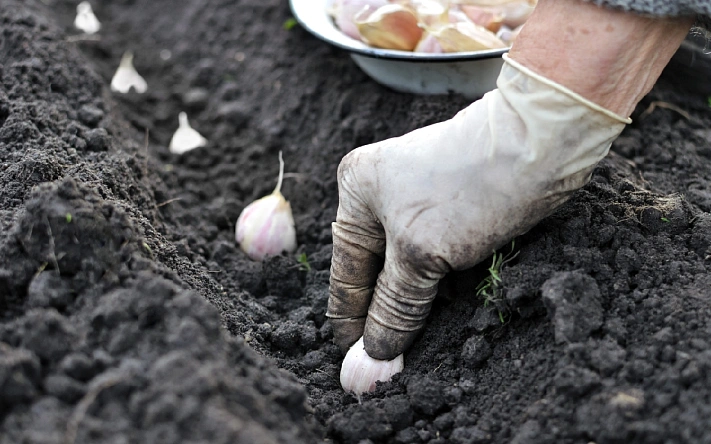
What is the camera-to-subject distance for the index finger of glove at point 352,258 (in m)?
1.64

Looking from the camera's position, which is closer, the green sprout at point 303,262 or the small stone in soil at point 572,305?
the small stone in soil at point 572,305

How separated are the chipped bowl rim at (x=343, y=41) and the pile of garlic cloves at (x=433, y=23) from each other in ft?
0.16

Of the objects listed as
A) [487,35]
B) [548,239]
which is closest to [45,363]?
[548,239]

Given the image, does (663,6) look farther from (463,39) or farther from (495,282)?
(463,39)

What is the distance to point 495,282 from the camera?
5.01ft

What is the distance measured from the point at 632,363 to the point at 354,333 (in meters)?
0.69

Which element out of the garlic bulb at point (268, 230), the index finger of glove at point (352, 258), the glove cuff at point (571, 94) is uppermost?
the glove cuff at point (571, 94)

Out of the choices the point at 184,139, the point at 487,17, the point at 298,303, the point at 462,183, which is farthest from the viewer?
the point at 184,139

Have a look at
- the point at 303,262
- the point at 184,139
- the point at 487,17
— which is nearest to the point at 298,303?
the point at 303,262

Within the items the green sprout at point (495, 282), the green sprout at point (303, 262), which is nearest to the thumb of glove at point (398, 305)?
the green sprout at point (495, 282)

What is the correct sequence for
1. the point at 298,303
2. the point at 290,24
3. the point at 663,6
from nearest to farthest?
the point at 663,6, the point at 298,303, the point at 290,24

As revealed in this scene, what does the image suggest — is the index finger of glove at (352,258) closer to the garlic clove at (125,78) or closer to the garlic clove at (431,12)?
the garlic clove at (431,12)

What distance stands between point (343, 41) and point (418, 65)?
0.26 metres

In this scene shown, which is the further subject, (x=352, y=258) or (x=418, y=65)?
(x=418, y=65)
